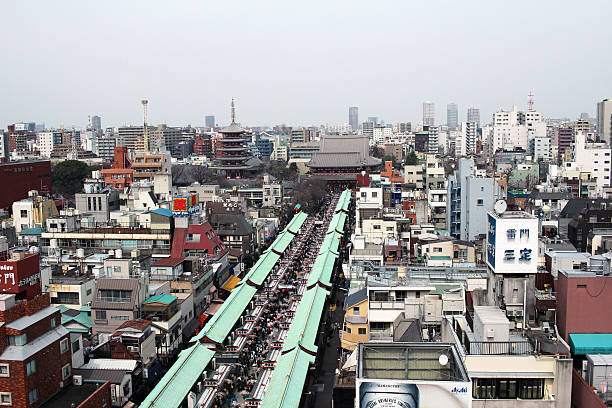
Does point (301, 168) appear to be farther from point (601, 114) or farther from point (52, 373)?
point (52, 373)

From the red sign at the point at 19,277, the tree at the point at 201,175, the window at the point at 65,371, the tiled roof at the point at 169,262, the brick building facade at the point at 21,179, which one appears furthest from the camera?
the tree at the point at 201,175

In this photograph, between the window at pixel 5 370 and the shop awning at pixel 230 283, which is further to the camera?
the shop awning at pixel 230 283

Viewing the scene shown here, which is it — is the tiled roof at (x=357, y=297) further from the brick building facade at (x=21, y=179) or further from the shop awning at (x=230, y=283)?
the brick building facade at (x=21, y=179)

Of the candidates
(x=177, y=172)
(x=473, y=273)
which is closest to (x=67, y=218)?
(x=473, y=273)

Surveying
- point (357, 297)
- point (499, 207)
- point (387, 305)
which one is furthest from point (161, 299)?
point (499, 207)

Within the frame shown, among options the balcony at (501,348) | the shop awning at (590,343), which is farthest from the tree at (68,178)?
the shop awning at (590,343)

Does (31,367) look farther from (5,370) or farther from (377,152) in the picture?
(377,152)
